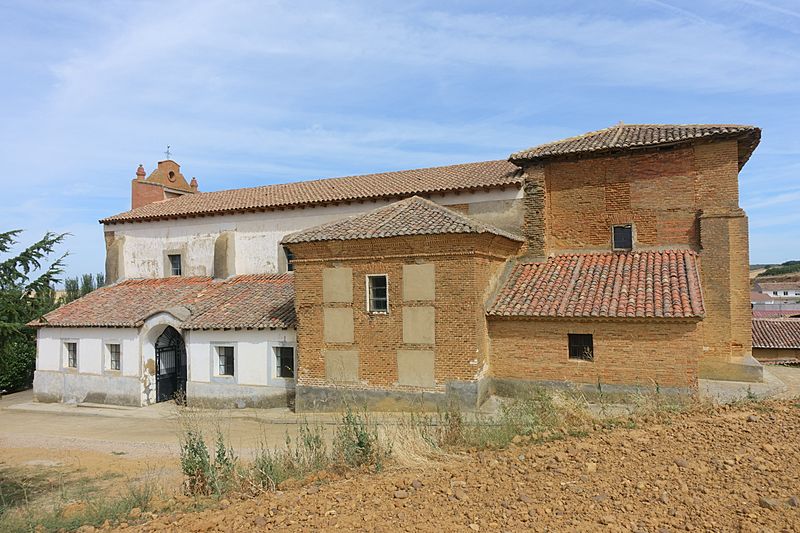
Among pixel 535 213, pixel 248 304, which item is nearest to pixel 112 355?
pixel 248 304

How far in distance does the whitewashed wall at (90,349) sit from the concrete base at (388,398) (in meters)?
7.53

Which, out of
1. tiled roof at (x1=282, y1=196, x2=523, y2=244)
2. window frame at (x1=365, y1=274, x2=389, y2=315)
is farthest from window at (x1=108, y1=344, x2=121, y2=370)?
window frame at (x1=365, y1=274, x2=389, y2=315)

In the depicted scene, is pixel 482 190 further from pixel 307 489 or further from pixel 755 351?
pixel 755 351

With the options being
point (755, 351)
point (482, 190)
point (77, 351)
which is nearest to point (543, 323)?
point (482, 190)

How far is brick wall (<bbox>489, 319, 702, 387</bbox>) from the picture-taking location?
→ 499 inches

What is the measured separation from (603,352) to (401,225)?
5947mm

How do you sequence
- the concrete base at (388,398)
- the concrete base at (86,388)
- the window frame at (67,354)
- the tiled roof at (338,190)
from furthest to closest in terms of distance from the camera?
1. the window frame at (67,354)
2. the concrete base at (86,388)
3. the tiled roof at (338,190)
4. the concrete base at (388,398)

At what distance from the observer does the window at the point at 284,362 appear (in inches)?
650

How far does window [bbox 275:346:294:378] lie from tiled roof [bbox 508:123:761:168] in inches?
355

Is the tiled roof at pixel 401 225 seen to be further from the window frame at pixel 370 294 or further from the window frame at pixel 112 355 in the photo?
the window frame at pixel 112 355

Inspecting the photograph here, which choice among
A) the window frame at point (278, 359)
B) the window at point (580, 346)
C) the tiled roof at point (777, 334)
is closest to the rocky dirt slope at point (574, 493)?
the window at point (580, 346)

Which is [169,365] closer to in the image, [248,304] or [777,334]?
[248,304]

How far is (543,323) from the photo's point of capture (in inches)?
551

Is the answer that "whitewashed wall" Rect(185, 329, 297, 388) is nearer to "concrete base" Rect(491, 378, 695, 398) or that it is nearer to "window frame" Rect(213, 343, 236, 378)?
"window frame" Rect(213, 343, 236, 378)
